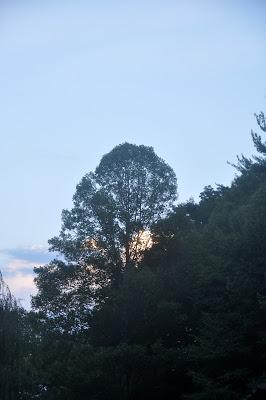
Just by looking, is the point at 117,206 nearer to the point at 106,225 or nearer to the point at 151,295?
the point at 106,225

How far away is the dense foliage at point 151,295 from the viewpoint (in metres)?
15.8

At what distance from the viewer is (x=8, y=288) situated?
462 inches

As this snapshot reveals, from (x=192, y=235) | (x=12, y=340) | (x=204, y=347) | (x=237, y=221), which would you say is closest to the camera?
(x=12, y=340)

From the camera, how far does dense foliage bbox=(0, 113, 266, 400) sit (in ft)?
51.8

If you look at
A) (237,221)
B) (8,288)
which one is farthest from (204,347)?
(8,288)

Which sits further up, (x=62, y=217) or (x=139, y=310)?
(x=62, y=217)

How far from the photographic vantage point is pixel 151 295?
2255 cm

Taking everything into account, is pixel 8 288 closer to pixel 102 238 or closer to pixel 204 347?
pixel 204 347

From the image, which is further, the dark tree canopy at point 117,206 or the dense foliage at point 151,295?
the dark tree canopy at point 117,206

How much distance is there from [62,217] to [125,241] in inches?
150

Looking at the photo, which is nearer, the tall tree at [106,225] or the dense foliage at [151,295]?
the dense foliage at [151,295]

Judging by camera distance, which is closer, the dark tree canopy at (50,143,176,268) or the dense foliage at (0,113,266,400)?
the dense foliage at (0,113,266,400)

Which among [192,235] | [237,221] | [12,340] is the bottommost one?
[12,340]

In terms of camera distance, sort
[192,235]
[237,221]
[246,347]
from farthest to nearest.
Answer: [192,235], [237,221], [246,347]
